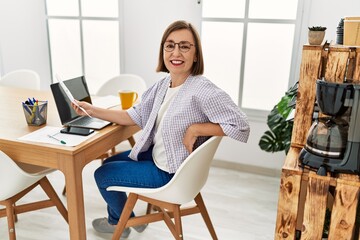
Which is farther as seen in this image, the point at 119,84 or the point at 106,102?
the point at 119,84

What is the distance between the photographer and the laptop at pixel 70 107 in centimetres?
173

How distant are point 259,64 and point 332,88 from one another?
1705 mm

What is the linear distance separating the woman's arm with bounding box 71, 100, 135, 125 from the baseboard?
1.40 metres

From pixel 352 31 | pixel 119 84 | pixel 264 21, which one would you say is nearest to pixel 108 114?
pixel 119 84

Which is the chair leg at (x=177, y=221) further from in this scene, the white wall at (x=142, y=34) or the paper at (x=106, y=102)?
the white wall at (x=142, y=34)

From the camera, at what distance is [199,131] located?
5.38 ft

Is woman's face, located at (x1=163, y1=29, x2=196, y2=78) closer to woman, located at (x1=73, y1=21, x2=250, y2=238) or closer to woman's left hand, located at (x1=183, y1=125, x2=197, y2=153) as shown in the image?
woman, located at (x1=73, y1=21, x2=250, y2=238)

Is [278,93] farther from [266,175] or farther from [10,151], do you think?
[10,151]

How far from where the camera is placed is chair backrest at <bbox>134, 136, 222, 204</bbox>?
1.55 m

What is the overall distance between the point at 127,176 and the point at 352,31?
1162mm

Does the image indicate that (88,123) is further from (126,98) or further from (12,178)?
(12,178)

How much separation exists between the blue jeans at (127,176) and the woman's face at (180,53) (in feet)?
1.61

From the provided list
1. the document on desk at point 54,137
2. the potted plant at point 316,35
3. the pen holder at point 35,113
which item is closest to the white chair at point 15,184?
the document on desk at point 54,137

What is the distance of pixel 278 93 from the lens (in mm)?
2836
